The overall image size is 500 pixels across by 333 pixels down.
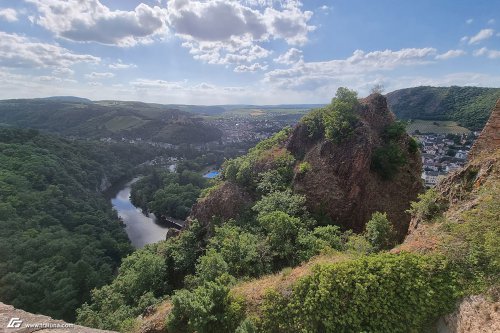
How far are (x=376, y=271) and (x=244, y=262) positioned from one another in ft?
33.0

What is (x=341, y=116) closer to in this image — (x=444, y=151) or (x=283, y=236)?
(x=283, y=236)

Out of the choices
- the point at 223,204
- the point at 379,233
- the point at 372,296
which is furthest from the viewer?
the point at 223,204

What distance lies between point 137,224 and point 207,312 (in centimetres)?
7508

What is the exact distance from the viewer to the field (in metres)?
117

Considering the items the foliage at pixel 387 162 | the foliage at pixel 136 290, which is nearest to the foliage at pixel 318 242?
the foliage at pixel 387 162

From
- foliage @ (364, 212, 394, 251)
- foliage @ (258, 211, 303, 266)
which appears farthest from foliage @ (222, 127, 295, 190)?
foliage @ (364, 212, 394, 251)

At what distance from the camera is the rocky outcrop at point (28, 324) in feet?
29.0

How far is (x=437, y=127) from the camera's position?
124938 mm

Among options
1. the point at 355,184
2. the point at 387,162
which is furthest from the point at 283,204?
the point at 387,162

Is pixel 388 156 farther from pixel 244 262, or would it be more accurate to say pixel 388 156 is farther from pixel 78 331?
pixel 78 331

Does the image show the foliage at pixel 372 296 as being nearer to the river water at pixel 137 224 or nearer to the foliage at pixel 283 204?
the foliage at pixel 283 204

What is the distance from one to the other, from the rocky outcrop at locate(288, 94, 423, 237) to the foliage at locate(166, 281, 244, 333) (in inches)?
518

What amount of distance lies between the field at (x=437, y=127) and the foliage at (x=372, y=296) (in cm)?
11388

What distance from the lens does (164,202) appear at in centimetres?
8588
